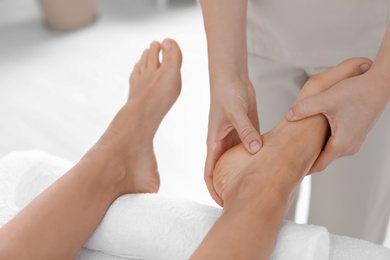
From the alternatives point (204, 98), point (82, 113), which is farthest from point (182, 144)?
point (82, 113)

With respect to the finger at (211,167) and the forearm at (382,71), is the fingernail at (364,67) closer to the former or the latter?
the forearm at (382,71)

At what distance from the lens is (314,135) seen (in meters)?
1.00

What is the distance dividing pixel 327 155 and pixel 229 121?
0.19 metres

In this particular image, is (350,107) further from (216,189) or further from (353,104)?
(216,189)

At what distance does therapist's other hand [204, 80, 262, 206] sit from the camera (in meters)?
1.01

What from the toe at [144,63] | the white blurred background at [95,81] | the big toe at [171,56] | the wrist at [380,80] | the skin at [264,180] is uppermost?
the wrist at [380,80]

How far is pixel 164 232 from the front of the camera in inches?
36.1

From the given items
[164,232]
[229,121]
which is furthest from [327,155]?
[164,232]

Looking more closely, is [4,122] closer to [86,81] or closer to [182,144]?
[86,81]

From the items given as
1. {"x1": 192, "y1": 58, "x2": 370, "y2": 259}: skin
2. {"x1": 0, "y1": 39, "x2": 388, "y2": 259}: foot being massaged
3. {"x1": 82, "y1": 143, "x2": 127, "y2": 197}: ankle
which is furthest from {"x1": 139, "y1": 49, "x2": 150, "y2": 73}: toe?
{"x1": 192, "y1": 58, "x2": 370, "y2": 259}: skin

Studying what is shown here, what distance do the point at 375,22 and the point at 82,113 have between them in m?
1.41

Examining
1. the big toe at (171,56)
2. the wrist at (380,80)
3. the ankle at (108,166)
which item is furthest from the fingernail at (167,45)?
the wrist at (380,80)

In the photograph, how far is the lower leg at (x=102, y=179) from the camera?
897 mm

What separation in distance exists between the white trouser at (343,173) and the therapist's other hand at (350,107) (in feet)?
0.36
